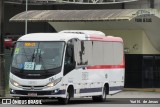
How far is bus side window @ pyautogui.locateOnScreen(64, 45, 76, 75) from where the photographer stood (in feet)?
79.8

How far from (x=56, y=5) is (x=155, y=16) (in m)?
30.7

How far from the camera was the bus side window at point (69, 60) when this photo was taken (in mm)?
24312

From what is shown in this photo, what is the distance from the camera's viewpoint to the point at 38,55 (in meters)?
24.4

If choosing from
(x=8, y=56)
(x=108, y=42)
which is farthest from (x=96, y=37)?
(x=8, y=56)

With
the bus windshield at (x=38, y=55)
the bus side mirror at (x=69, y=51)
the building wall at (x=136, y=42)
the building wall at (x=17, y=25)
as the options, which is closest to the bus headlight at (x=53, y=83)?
the bus windshield at (x=38, y=55)

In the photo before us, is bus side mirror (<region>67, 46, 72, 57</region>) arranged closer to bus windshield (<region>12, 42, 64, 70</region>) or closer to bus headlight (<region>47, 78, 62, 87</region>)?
bus windshield (<region>12, 42, 64, 70</region>)

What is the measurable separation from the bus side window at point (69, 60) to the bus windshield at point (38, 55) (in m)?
0.33

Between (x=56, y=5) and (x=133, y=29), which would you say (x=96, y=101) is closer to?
(x=133, y=29)

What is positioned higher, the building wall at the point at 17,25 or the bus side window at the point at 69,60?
the building wall at the point at 17,25

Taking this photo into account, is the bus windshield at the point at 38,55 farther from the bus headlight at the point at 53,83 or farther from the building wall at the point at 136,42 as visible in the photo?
the building wall at the point at 136,42

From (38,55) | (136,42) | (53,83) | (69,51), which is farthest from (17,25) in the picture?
(53,83)

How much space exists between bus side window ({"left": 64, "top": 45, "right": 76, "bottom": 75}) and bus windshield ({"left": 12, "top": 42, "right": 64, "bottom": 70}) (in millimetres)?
332

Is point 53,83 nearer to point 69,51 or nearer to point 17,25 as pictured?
point 69,51

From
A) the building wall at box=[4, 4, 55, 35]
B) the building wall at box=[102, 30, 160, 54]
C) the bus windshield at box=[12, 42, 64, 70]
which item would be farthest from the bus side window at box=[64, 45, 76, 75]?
the building wall at box=[4, 4, 55, 35]
